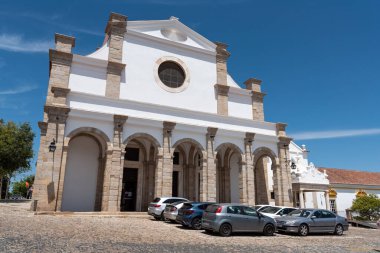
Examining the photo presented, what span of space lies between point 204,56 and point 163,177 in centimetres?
1164

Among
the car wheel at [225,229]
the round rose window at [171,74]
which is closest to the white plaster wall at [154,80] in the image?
the round rose window at [171,74]

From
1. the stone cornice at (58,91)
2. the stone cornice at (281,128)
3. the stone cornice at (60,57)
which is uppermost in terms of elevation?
the stone cornice at (60,57)

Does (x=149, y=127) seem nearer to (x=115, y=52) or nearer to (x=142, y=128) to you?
(x=142, y=128)

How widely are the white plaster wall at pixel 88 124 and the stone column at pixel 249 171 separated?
1003cm

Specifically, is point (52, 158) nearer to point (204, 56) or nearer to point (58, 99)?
point (58, 99)

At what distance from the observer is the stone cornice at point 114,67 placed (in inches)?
840

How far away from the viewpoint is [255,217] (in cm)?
1227

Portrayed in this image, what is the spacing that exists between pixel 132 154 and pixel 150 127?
11.9ft

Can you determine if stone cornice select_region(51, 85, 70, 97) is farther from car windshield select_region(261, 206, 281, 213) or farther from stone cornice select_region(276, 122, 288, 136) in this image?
stone cornice select_region(276, 122, 288, 136)

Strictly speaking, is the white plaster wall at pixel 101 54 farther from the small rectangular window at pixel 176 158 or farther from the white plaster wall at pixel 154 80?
the small rectangular window at pixel 176 158

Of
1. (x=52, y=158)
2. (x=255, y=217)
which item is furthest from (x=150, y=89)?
(x=255, y=217)

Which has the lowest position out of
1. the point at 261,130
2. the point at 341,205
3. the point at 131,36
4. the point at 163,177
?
the point at 341,205

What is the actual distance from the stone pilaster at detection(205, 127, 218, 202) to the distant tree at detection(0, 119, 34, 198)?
2036 centimetres

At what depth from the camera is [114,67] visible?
845 inches
